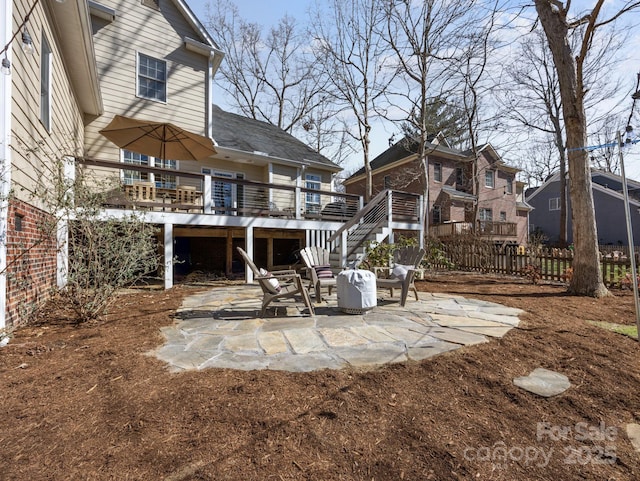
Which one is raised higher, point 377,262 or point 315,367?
point 377,262

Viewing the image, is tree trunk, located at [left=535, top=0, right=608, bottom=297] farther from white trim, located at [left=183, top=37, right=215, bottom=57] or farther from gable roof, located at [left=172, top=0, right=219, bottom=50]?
gable roof, located at [left=172, top=0, right=219, bottom=50]

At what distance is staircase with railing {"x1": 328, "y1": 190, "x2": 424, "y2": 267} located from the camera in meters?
8.83

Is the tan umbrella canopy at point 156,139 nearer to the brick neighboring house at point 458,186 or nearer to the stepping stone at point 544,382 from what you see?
the stepping stone at point 544,382

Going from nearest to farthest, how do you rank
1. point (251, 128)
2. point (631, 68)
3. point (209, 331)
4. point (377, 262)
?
point (209, 331), point (377, 262), point (631, 68), point (251, 128)

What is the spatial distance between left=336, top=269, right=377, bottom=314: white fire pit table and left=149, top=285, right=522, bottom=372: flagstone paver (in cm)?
12

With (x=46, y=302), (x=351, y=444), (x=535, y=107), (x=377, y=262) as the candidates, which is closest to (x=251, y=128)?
(x=377, y=262)

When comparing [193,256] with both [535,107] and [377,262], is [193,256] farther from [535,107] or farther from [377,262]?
[535,107]

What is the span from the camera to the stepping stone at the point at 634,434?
199cm

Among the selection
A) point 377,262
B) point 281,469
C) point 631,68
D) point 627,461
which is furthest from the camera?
point 631,68

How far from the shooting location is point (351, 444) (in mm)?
1909

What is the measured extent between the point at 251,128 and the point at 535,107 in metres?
16.8

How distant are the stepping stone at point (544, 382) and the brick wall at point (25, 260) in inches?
202

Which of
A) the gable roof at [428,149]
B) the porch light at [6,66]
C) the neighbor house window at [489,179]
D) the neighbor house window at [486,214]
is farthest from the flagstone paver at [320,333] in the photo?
the neighbor house window at [489,179]

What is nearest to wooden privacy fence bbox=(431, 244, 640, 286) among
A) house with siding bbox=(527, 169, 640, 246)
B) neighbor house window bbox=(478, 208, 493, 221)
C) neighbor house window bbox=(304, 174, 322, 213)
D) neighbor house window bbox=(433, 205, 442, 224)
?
neighbor house window bbox=(304, 174, 322, 213)
